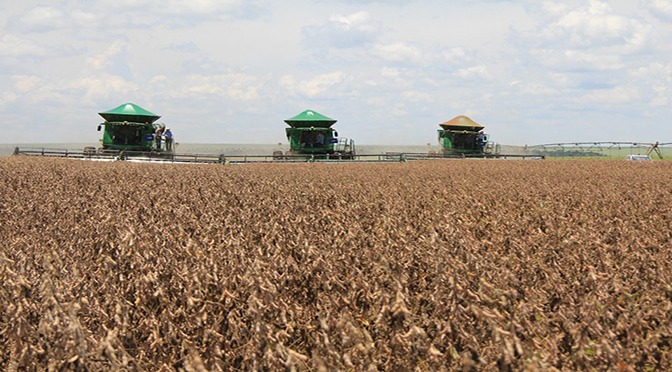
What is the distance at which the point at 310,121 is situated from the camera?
131 feet

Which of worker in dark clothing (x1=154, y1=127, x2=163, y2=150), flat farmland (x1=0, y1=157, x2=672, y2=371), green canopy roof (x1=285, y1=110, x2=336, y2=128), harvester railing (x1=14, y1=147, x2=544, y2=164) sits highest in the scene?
green canopy roof (x1=285, y1=110, x2=336, y2=128)

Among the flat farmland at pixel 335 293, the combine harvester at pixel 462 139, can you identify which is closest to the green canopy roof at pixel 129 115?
the combine harvester at pixel 462 139

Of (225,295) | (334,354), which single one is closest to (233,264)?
(225,295)

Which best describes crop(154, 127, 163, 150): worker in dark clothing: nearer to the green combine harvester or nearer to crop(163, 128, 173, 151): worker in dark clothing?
crop(163, 128, 173, 151): worker in dark clothing

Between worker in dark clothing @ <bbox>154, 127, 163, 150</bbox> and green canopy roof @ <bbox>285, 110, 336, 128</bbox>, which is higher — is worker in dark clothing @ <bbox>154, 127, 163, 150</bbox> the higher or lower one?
the lower one

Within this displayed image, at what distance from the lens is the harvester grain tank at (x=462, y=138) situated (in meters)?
45.1

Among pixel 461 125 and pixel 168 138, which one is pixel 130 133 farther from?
pixel 461 125

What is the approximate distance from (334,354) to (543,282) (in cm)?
272

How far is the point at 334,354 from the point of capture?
2922 millimetres

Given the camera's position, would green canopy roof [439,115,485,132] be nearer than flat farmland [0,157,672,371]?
No

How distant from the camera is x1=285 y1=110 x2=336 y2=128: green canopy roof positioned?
1574 inches

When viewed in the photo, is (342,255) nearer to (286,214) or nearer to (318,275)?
(318,275)

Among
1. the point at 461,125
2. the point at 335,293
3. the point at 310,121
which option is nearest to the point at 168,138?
the point at 310,121

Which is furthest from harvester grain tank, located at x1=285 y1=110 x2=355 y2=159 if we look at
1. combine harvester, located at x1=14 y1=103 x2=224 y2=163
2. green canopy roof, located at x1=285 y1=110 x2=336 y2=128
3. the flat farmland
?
the flat farmland
